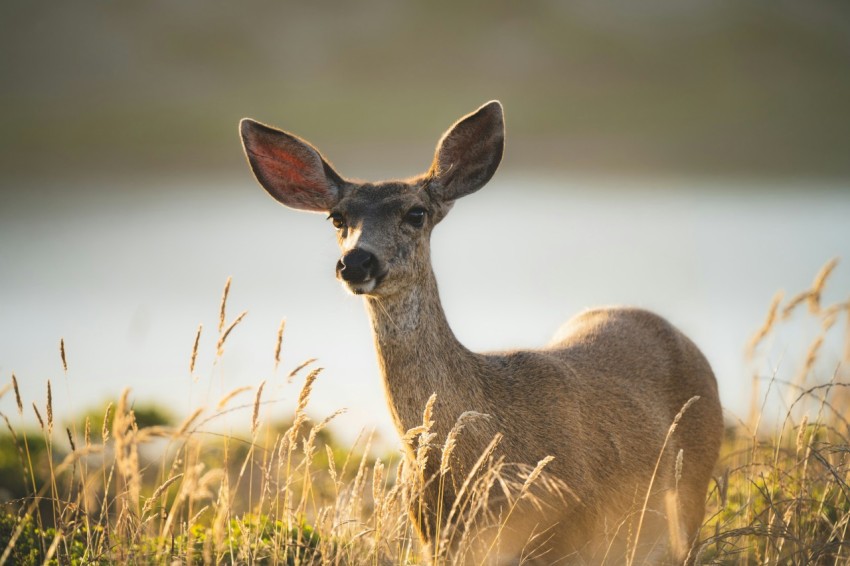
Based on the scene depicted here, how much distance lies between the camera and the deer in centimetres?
481

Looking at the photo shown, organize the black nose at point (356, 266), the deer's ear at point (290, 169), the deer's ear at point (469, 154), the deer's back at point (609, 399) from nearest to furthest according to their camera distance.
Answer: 1. the black nose at point (356, 266)
2. the deer's back at point (609, 399)
3. the deer's ear at point (469, 154)
4. the deer's ear at point (290, 169)

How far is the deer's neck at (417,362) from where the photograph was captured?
4.91 meters

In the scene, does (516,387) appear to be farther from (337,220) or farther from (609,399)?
(337,220)

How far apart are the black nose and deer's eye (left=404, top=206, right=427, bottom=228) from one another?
516mm

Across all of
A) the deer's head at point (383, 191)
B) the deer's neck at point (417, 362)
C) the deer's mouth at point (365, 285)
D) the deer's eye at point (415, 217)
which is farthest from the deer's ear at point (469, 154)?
the deer's mouth at point (365, 285)

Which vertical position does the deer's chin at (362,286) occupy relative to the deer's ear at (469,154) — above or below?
below

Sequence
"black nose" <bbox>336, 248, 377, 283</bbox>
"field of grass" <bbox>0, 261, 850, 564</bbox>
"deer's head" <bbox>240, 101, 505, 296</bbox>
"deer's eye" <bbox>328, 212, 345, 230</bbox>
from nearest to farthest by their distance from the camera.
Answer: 1. "field of grass" <bbox>0, 261, 850, 564</bbox>
2. "black nose" <bbox>336, 248, 377, 283</bbox>
3. "deer's head" <bbox>240, 101, 505, 296</bbox>
4. "deer's eye" <bbox>328, 212, 345, 230</bbox>

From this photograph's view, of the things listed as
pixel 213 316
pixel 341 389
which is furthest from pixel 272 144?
pixel 213 316

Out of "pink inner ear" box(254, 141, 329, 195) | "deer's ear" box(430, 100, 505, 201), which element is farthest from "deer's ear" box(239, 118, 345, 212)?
"deer's ear" box(430, 100, 505, 201)

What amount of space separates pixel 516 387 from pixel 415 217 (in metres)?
0.99

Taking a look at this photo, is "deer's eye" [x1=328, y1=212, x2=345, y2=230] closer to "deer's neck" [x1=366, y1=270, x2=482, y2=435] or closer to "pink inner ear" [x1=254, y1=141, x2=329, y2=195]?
"pink inner ear" [x1=254, y1=141, x2=329, y2=195]

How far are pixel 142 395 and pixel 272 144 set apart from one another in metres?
4.37

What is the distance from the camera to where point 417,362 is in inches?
195

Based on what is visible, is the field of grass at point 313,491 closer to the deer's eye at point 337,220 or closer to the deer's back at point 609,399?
the deer's back at point 609,399
